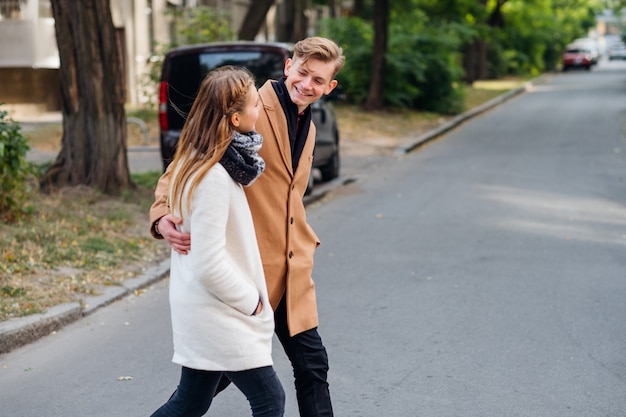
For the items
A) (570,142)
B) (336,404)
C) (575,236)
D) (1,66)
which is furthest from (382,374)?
(1,66)

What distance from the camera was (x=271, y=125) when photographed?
3.66 meters

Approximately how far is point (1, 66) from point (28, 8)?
1.62 m

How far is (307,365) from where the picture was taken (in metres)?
3.78

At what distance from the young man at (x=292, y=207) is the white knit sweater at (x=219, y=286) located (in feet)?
0.84

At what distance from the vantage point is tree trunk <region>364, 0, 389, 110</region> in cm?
2572

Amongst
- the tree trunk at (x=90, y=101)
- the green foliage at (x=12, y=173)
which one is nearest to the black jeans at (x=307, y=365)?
the green foliage at (x=12, y=173)

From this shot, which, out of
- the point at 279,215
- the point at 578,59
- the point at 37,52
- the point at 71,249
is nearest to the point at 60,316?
the point at 71,249

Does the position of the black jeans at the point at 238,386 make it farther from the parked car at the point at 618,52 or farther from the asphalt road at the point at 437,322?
the parked car at the point at 618,52

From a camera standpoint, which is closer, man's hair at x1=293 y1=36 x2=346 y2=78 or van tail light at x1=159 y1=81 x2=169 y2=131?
man's hair at x1=293 y1=36 x2=346 y2=78

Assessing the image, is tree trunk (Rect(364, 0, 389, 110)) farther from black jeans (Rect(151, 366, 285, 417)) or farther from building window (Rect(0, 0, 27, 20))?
black jeans (Rect(151, 366, 285, 417))

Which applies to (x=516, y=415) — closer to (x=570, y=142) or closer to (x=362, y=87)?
(x=570, y=142)

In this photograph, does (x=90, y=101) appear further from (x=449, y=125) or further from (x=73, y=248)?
(x=449, y=125)

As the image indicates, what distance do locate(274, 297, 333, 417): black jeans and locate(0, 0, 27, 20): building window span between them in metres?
23.5

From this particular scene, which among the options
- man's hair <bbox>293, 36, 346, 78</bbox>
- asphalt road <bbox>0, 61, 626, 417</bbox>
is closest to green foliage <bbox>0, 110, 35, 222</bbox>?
asphalt road <bbox>0, 61, 626, 417</bbox>
